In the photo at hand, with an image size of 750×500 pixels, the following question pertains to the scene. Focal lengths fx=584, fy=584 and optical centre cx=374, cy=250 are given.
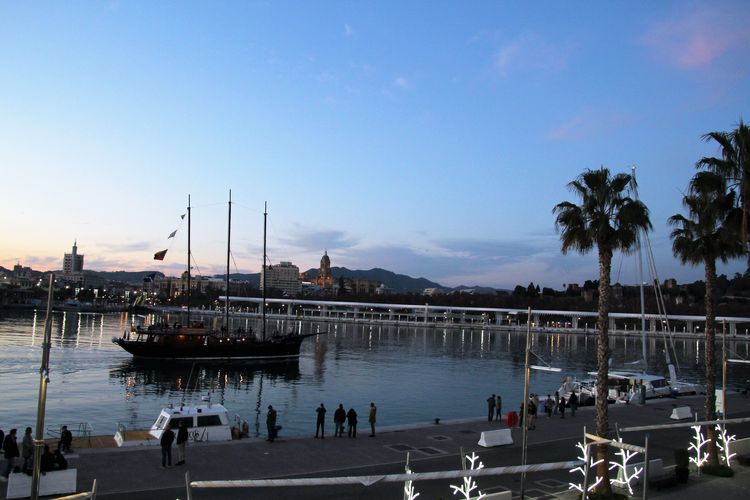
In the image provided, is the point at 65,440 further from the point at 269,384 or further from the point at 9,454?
the point at 269,384

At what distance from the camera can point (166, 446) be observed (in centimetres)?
1861

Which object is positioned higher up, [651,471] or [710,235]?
[710,235]

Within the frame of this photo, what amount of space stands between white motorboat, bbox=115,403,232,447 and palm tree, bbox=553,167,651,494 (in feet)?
53.8

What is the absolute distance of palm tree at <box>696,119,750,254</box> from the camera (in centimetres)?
1839

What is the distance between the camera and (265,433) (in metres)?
32.8

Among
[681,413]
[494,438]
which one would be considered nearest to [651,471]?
[494,438]

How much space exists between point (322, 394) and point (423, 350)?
185 feet

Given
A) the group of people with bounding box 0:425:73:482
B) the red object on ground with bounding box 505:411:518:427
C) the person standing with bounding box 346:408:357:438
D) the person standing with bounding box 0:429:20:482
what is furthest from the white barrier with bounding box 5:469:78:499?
the red object on ground with bounding box 505:411:518:427

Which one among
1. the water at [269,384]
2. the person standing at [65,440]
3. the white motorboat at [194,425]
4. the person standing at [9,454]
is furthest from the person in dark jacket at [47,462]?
the water at [269,384]

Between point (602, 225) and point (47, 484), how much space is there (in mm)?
17047

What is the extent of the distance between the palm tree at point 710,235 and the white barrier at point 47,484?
A: 18855 mm

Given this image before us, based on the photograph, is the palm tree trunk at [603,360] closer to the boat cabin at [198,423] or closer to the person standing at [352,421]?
the person standing at [352,421]

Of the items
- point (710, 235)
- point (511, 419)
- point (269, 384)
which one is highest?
point (710, 235)

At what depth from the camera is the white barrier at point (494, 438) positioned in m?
22.9
